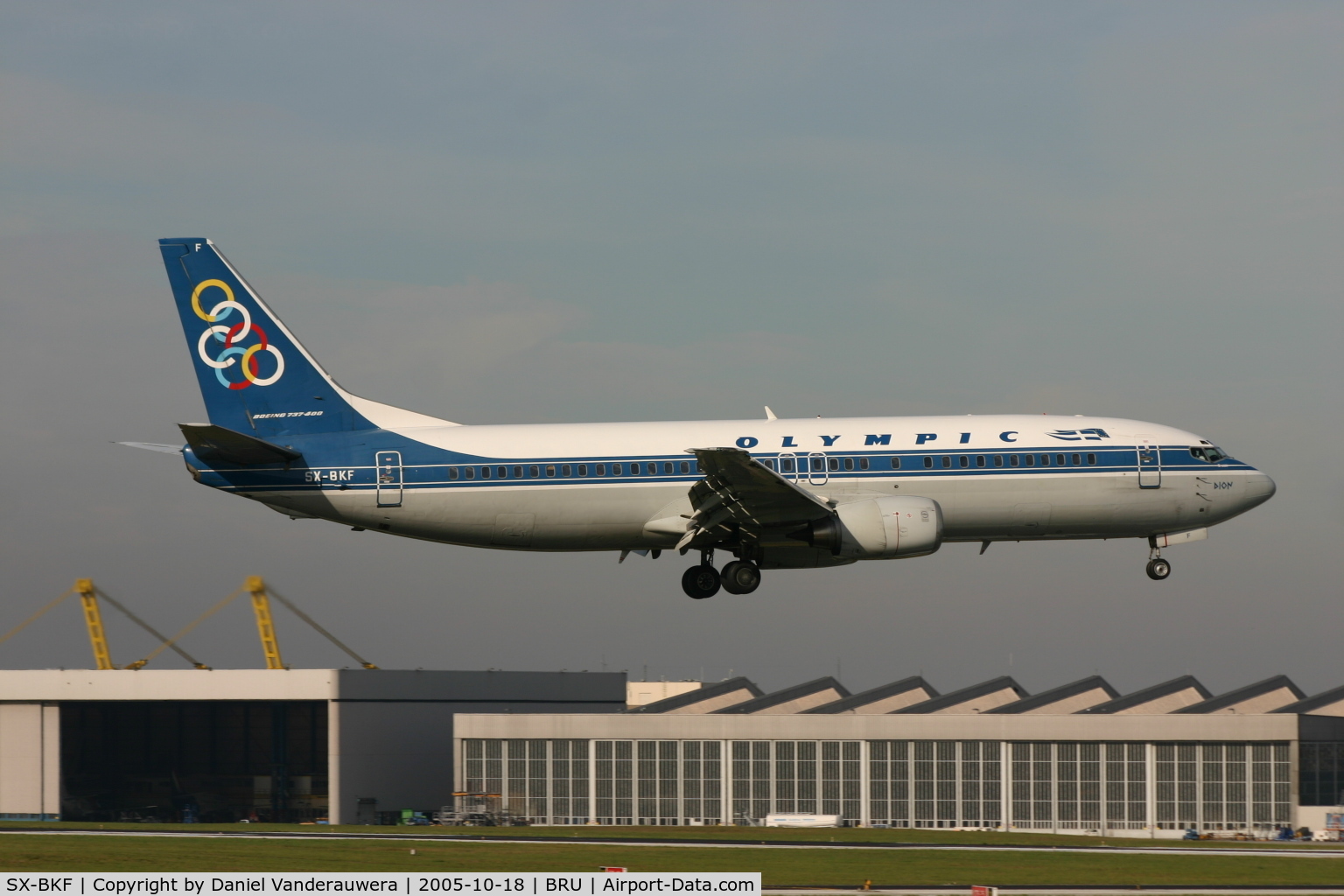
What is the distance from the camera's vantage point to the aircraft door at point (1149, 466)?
50469 millimetres

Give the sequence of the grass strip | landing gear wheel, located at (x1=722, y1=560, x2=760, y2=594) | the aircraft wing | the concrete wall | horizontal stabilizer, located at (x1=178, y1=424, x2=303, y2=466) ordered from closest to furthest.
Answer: the aircraft wing < horizontal stabilizer, located at (x1=178, y1=424, x2=303, y2=466) < the grass strip < landing gear wheel, located at (x1=722, y1=560, x2=760, y2=594) < the concrete wall

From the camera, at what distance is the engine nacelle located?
47.2 metres

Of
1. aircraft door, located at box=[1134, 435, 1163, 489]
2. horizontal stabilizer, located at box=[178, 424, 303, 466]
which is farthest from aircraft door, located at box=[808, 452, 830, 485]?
horizontal stabilizer, located at box=[178, 424, 303, 466]

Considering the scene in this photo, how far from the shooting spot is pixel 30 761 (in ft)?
323

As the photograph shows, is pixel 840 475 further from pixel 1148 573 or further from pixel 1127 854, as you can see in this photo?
pixel 1127 854

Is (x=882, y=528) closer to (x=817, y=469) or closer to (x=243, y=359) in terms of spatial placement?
(x=817, y=469)

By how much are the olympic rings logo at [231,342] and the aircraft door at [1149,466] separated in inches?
1102

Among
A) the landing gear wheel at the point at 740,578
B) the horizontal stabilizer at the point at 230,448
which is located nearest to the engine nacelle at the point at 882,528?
the landing gear wheel at the point at 740,578

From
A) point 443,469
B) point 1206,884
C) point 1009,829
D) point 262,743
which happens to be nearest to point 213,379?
point 443,469

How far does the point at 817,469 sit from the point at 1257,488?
15.3 metres

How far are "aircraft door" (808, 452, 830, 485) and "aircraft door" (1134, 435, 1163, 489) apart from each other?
1029 cm

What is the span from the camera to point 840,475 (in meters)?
49.1

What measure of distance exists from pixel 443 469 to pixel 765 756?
1713 inches

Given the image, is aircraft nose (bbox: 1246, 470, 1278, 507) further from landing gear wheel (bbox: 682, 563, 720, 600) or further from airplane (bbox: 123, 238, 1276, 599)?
landing gear wheel (bbox: 682, 563, 720, 600)
